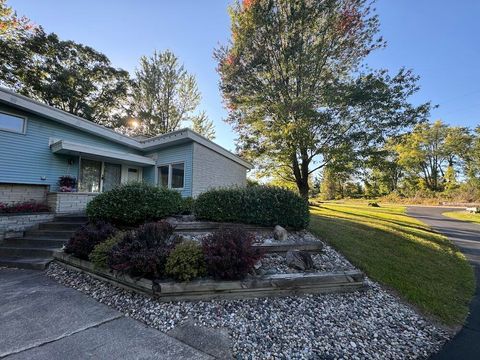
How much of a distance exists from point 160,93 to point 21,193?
49.7 feet

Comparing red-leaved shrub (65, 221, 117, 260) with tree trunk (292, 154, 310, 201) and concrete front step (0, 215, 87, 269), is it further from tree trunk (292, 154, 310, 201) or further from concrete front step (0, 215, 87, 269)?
tree trunk (292, 154, 310, 201)

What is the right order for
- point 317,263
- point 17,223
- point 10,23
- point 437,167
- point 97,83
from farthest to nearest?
1. point 437,167
2. point 97,83
3. point 10,23
4. point 17,223
5. point 317,263

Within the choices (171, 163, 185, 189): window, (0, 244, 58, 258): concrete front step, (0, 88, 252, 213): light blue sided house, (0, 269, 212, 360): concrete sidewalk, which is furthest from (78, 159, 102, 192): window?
(0, 269, 212, 360): concrete sidewalk

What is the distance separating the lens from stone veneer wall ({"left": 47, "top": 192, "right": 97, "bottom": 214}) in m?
7.50

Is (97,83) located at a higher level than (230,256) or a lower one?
higher

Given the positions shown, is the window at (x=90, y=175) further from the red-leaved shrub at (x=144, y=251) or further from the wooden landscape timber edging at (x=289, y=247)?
the wooden landscape timber edging at (x=289, y=247)

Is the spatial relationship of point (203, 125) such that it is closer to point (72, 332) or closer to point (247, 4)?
point (247, 4)

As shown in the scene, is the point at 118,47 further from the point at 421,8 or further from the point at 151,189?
the point at 421,8

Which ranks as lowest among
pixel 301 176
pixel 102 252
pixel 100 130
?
pixel 102 252

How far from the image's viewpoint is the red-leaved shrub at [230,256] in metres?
3.33

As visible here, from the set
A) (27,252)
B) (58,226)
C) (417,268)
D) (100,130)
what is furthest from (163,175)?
(417,268)

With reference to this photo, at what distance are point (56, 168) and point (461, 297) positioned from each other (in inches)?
474

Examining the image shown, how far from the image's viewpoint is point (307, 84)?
35.7 feet

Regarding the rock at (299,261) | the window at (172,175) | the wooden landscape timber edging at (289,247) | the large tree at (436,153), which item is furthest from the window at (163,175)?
the large tree at (436,153)
